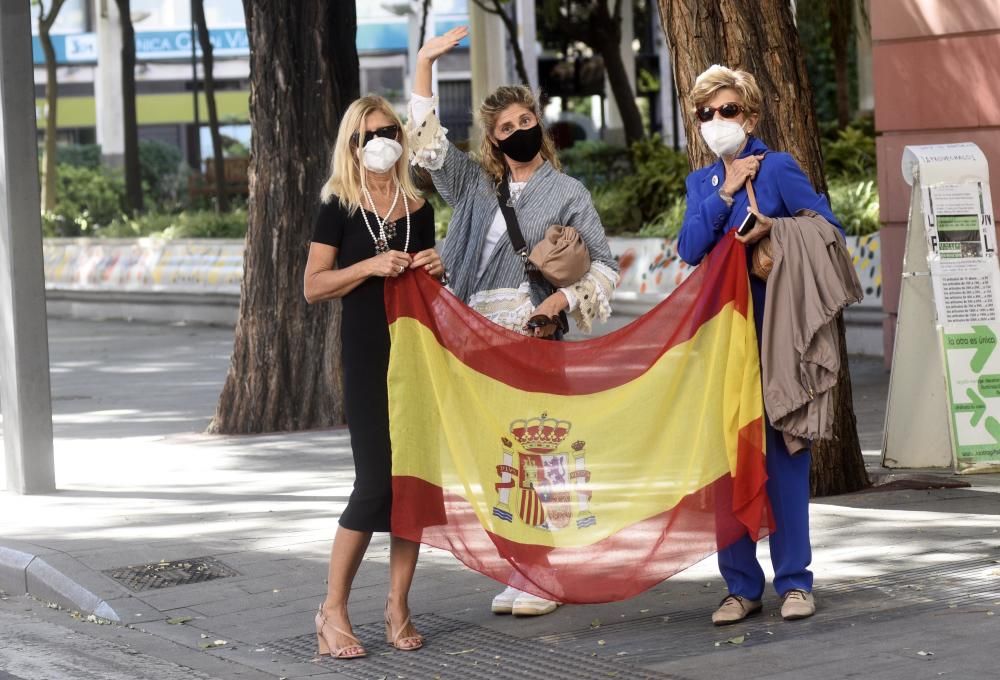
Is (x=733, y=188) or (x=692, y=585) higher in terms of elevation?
(x=733, y=188)

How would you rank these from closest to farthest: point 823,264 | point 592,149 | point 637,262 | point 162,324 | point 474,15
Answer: point 823,264, point 637,262, point 162,324, point 592,149, point 474,15

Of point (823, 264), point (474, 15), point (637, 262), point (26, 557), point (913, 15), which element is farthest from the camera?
point (474, 15)

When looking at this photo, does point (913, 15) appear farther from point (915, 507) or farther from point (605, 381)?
point (605, 381)

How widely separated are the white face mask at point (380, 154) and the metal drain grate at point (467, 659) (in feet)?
5.86

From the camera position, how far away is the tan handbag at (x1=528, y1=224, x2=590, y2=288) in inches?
A: 246

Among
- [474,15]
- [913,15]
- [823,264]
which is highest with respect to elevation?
[474,15]

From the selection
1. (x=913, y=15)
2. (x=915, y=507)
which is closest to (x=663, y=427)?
(x=915, y=507)

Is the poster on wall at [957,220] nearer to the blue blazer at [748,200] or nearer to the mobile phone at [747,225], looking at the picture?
the blue blazer at [748,200]

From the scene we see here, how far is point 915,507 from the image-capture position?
27.0 ft

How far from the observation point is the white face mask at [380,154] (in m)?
6.00

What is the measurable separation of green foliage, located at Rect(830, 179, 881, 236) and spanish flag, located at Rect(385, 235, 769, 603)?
9326 mm

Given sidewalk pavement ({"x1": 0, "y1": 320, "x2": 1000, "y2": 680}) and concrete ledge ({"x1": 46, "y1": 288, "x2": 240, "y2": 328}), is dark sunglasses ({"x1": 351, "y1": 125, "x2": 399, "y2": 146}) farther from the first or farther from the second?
concrete ledge ({"x1": 46, "y1": 288, "x2": 240, "y2": 328})

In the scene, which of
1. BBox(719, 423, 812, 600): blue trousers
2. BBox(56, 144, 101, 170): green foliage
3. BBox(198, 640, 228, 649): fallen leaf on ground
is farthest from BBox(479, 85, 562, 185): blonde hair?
BBox(56, 144, 101, 170): green foliage

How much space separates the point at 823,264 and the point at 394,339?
1.59 meters
